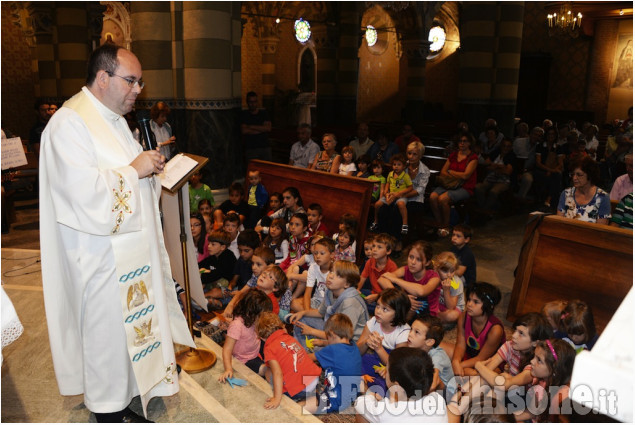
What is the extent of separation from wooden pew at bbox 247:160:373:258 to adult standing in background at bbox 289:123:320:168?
0.94m

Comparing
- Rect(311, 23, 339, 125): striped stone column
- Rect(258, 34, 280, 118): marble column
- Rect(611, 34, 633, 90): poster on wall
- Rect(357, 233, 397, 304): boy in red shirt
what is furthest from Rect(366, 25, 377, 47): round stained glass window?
Rect(357, 233, 397, 304): boy in red shirt

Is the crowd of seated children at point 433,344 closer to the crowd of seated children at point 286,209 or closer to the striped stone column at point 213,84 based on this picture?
the crowd of seated children at point 286,209

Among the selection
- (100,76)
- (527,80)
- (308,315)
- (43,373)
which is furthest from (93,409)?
(527,80)

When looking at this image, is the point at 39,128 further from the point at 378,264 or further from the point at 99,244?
the point at 99,244

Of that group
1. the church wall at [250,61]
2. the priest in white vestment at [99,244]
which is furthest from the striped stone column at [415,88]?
the priest in white vestment at [99,244]

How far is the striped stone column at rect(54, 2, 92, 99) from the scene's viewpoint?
37.7ft

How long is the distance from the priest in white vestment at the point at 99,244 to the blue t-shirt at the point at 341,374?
1.01 m

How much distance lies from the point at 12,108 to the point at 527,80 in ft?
55.9

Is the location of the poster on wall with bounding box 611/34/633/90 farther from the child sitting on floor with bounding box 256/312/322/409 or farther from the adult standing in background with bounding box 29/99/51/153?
the child sitting on floor with bounding box 256/312/322/409

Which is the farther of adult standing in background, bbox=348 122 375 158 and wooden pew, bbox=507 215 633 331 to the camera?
adult standing in background, bbox=348 122 375 158

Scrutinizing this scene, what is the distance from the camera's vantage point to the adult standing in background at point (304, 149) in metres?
7.76

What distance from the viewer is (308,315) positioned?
4.14 meters

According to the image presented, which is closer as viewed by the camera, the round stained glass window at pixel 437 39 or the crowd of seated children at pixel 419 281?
the crowd of seated children at pixel 419 281

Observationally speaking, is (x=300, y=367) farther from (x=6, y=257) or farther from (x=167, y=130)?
(x=167, y=130)
